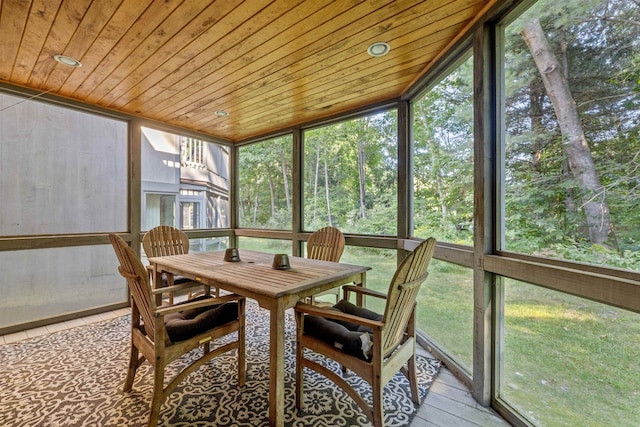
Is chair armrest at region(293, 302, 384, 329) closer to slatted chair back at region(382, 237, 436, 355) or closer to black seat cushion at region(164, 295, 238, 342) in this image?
slatted chair back at region(382, 237, 436, 355)

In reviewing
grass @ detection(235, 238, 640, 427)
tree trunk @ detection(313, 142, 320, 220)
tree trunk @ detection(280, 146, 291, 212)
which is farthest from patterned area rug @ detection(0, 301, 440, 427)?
tree trunk @ detection(280, 146, 291, 212)

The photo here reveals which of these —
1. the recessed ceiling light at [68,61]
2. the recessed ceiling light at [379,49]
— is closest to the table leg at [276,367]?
the recessed ceiling light at [379,49]

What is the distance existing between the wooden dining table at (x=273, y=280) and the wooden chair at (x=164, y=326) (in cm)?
21

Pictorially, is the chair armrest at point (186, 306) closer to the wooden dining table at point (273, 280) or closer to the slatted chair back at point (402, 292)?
the wooden dining table at point (273, 280)

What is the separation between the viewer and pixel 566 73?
1.38 metres

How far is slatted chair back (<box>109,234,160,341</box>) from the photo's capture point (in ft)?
4.84

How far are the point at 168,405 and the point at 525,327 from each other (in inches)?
91.4

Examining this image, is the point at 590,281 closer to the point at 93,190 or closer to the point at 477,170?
the point at 477,170

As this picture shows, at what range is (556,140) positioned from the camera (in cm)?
144

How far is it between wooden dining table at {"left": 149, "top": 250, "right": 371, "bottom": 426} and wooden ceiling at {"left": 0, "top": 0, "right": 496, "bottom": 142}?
1737mm

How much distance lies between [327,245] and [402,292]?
5.37ft

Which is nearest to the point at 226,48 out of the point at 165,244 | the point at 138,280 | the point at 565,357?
the point at 138,280

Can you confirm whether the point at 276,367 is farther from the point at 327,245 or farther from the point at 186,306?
the point at 327,245

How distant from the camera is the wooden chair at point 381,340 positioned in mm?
1407
